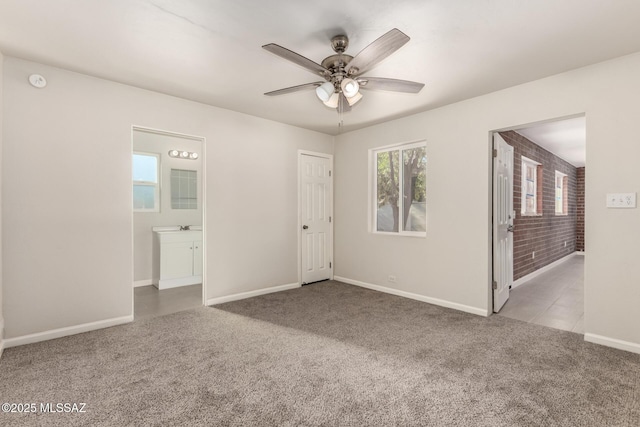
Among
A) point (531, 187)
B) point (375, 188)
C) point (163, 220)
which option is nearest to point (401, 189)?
point (375, 188)

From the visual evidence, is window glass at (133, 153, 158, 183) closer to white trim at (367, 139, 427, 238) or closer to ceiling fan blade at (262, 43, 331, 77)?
white trim at (367, 139, 427, 238)

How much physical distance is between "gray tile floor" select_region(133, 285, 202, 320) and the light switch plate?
435cm

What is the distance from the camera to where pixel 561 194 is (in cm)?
728

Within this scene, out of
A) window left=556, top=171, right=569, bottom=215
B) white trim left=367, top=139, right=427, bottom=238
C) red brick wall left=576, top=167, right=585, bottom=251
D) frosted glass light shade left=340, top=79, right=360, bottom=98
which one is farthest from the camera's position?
red brick wall left=576, top=167, right=585, bottom=251

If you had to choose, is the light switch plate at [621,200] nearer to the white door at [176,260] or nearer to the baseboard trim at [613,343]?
the baseboard trim at [613,343]

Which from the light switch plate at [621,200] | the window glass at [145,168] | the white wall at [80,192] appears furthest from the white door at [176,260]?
the light switch plate at [621,200]

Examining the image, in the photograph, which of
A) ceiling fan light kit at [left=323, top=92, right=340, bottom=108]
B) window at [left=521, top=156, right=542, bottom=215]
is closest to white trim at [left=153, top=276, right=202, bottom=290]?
ceiling fan light kit at [left=323, top=92, right=340, bottom=108]

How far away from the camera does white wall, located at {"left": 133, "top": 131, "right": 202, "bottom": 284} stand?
4.80m

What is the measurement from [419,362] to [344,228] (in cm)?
287

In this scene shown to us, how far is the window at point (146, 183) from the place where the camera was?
15.8ft

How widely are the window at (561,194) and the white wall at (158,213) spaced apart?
7683 mm

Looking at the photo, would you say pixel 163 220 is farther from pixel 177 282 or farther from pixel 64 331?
pixel 64 331

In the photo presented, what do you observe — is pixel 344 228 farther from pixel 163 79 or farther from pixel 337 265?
pixel 163 79

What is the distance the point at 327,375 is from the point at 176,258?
3483 millimetres
